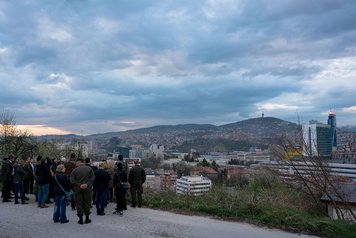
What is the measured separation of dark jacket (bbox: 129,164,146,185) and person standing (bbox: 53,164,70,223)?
7.92 feet

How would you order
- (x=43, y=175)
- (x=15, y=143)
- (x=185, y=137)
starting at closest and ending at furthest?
(x=43, y=175), (x=15, y=143), (x=185, y=137)

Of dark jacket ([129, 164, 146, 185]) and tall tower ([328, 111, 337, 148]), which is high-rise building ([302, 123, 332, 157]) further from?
dark jacket ([129, 164, 146, 185])

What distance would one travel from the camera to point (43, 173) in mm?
11039

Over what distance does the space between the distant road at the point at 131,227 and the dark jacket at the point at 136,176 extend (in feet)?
3.82

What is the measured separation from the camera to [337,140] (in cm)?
1337

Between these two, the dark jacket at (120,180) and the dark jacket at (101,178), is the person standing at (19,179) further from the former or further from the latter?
the dark jacket at (120,180)

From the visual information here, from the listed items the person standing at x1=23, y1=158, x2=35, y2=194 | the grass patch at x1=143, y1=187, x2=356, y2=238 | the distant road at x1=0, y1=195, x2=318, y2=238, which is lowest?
the distant road at x1=0, y1=195, x2=318, y2=238

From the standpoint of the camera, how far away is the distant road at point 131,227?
768 centimetres

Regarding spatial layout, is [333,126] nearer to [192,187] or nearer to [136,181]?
[192,187]

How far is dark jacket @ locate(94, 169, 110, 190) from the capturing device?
1030 cm

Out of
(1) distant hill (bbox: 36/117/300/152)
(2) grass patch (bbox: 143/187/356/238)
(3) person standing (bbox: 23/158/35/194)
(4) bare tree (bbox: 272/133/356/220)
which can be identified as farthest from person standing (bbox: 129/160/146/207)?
(1) distant hill (bbox: 36/117/300/152)

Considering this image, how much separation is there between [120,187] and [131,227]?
2196 mm

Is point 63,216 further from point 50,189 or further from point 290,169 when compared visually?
point 290,169

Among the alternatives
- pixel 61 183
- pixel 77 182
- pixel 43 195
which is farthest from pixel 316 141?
pixel 43 195
